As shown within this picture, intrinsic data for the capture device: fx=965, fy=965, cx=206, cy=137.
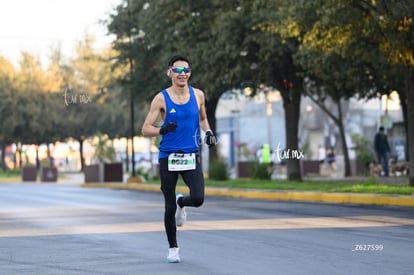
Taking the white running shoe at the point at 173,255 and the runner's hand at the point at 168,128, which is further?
the white running shoe at the point at 173,255

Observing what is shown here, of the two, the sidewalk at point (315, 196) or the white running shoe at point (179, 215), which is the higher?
the white running shoe at point (179, 215)

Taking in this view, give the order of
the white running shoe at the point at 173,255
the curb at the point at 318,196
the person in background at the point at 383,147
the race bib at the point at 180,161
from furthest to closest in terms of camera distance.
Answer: the person in background at the point at 383,147, the curb at the point at 318,196, the white running shoe at the point at 173,255, the race bib at the point at 180,161

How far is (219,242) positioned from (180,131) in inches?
110

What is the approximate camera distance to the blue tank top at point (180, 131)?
9.14 metres

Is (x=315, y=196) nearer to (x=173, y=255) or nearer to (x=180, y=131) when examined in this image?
(x=173, y=255)

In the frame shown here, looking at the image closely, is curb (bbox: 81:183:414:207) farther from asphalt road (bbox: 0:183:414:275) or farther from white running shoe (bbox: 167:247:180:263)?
white running shoe (bbox: 167:247:180:263)

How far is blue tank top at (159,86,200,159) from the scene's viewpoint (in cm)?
914

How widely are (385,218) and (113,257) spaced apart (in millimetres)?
6665

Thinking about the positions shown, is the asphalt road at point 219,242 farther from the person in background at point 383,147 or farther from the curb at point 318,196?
the person in background at point 383,147

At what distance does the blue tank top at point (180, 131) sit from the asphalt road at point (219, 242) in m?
1.13

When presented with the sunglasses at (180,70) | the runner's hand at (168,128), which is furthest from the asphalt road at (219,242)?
the sunglasses at (180,70)

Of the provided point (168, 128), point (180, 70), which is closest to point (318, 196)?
point (180, 70)

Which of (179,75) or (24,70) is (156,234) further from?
(24,70)

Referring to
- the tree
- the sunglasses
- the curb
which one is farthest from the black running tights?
the tree
